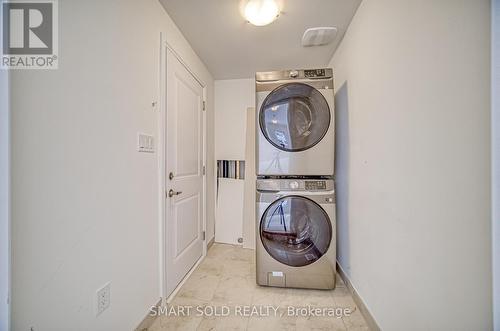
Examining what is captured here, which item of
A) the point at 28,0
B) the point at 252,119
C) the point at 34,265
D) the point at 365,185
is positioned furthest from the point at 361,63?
the point at 34,265

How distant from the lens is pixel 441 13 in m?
0.77

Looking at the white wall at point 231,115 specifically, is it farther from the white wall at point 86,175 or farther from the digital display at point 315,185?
the white wall at point 86,175

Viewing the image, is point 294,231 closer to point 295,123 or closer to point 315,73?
point 295,123

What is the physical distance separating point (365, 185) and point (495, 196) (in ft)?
2.99

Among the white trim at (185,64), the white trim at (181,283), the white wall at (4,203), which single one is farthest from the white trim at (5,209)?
the white trim at (185,64)

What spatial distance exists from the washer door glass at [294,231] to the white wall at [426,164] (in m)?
0.35

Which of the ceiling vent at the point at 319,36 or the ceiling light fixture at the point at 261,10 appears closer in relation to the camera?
the ceiling light fixture at the point at 261,10

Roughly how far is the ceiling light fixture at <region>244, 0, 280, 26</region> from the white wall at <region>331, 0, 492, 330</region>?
0.66 metres

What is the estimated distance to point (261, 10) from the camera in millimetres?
1462

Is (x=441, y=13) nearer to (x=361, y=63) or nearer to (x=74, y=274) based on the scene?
(x=361, y=63)

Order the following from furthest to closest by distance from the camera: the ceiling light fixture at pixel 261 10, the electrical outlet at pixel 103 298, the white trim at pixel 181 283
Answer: the white trim at pixel 181 283, the ceiling light fixture at pixel 261 10, the electrical outlet at pixel 103 298

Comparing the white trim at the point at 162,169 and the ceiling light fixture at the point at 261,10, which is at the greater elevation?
the ceiling light fixture at the point at 261,10

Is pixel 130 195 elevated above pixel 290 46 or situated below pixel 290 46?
below

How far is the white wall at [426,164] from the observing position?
0.65m
